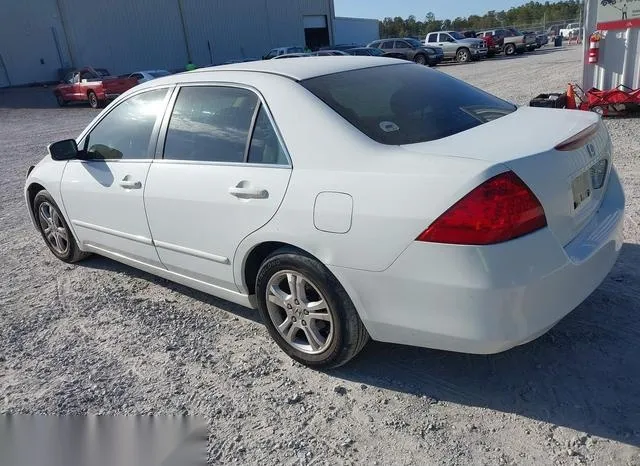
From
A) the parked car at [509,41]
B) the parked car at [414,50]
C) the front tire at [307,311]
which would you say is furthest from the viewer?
the parked car at [509,41]

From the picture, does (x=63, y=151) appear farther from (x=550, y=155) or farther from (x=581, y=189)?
(x=581, y=189)

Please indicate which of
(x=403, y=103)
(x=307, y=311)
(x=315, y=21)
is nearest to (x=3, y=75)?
(x=315, y=21)

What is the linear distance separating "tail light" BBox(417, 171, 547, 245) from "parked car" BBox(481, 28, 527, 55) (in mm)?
35399

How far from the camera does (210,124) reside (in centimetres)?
336

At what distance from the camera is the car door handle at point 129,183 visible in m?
3.66

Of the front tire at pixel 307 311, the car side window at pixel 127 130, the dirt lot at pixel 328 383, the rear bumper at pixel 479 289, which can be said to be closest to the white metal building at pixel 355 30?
the car side window at pixel 127 130

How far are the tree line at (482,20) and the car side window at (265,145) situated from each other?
79301mm

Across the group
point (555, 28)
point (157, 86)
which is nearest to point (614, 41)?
point (157, 86)

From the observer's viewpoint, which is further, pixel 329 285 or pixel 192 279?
pixel 192 279

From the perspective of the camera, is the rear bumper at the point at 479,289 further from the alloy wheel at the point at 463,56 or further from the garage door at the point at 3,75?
the garage door at the point at 3,75

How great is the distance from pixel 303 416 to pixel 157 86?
8.07 ft

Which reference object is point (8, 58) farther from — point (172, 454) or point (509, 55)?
point (172, 454)

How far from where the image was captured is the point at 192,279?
360cm

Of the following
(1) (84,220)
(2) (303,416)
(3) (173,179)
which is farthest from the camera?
(1) (84,220)
